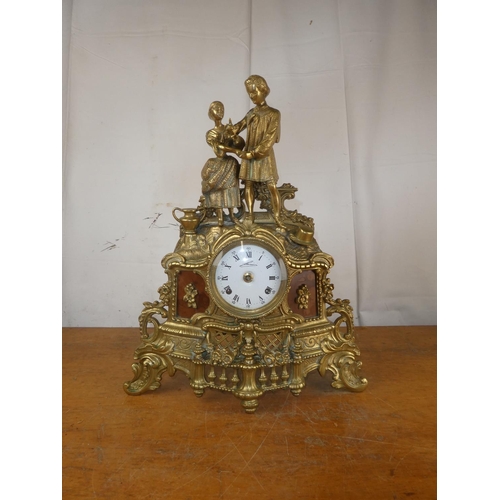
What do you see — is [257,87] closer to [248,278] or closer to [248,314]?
[248,278]

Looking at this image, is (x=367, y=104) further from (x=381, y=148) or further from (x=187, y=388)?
(x=187, y=388)

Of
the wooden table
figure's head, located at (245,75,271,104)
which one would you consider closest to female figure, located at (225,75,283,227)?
figure's head, located at (245,75,271,104)

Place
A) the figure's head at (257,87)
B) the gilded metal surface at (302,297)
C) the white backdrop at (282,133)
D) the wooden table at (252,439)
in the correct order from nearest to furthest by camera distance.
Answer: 1. the wooden table at (252,439)
2. the figure's head at (257,87)
3. the gilded metal surface at (302,297)
4. the white backdrop at (282,133)

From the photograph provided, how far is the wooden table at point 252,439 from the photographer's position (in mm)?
1389

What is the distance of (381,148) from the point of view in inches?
104

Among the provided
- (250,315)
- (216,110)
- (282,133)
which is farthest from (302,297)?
(282,133)

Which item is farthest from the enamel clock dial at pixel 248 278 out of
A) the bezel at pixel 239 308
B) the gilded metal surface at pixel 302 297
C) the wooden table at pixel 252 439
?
the wooden table at pixel 252 439

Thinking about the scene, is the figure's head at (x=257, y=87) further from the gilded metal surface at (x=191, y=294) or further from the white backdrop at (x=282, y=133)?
the white backdrop at (x=282, y=133)

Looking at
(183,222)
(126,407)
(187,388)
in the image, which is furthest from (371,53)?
(126,407)

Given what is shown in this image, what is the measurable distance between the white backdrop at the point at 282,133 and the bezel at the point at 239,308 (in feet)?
2.84

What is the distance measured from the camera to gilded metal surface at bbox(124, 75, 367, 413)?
1.83 meters

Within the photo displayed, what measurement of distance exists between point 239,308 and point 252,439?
1.37 ft

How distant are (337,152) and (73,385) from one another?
1.52 metres

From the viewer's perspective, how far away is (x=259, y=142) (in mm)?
1849
